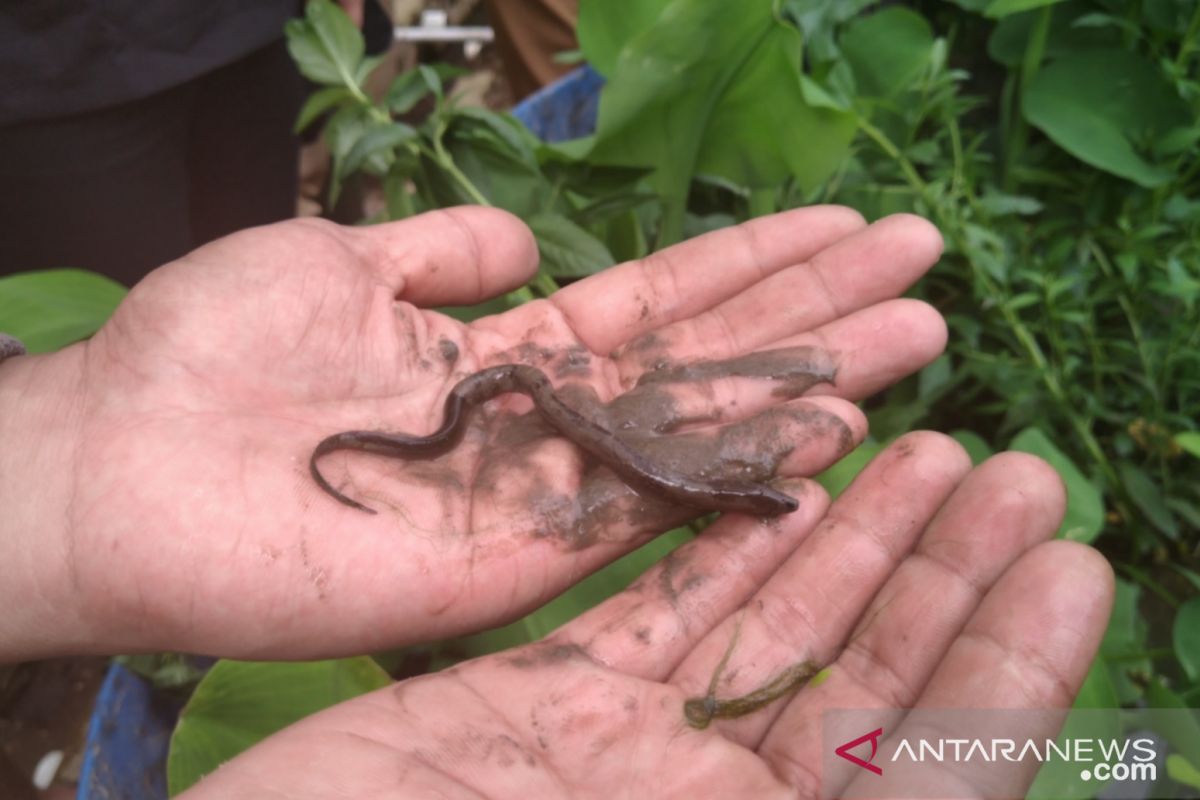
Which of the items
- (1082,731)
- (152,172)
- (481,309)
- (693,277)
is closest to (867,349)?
(693,277)

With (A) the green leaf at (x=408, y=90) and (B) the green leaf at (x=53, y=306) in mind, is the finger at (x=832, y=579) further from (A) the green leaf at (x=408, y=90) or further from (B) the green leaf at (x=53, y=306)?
(B) the green leaf at (x=53, y=306)

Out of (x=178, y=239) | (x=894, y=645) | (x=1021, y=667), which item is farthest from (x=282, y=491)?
(x=178, y=239)

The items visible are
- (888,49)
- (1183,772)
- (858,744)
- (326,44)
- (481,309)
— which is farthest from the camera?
(888,49)

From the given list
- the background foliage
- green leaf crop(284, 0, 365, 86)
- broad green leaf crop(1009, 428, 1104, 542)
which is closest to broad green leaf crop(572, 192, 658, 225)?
the background foliage

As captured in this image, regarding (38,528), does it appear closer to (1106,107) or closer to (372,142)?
(372,142)

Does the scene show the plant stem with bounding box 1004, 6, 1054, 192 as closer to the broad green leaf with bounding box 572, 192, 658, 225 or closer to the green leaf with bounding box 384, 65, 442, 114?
the broad green leaf with bounding box 572, 192, 658, 225

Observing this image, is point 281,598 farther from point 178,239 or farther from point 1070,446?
point 1070,446
